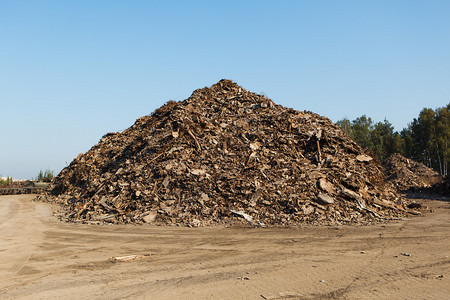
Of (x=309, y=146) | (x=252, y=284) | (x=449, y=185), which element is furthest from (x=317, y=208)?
(x=449, y=185)

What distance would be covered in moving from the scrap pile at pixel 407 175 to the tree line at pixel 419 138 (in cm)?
853

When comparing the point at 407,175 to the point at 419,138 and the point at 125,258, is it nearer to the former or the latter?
the point at 419,138

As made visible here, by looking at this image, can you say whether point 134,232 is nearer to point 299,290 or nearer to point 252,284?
point 252,284

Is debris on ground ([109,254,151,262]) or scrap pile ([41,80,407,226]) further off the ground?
scrap pile ([41,80,407,226])

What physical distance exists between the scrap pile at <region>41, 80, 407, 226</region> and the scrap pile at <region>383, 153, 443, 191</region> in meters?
13.2

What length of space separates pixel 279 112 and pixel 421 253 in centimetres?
1120

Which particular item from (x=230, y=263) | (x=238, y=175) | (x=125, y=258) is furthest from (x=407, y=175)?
(x=125, y=258)

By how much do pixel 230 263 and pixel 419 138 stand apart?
51440 millimetres

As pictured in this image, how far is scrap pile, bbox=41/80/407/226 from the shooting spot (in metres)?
11.4

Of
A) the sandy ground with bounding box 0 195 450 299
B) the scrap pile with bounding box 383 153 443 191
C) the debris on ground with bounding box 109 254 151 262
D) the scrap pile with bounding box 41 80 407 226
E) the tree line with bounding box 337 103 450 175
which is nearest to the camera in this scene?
the sandy ground with bounding box 0 195 450 299

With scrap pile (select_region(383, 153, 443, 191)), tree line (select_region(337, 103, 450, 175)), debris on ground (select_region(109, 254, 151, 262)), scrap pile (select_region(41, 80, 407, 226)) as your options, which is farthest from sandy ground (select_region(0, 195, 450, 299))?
tree line (select_region(337, 103, 450, 175))

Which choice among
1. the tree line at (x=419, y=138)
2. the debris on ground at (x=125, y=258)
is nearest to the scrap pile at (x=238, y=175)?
the debris on ground at (x=125, y=258)

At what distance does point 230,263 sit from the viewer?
6508mm

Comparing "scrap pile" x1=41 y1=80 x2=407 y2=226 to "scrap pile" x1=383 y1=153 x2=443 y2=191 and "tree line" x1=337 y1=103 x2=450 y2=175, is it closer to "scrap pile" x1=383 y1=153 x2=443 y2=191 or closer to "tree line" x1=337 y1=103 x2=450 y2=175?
"scrap pile" x1=383 y1=153 x2=443 y2=191
